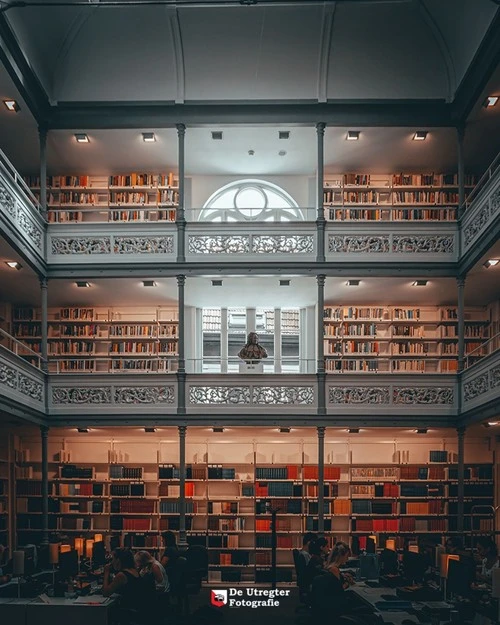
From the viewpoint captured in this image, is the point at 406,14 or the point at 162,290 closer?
the point at 406,14

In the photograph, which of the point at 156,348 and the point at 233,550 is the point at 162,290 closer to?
the point at 156,348

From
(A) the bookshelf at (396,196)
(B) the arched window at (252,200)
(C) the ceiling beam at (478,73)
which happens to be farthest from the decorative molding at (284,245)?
(C) the ceiling beam at (478,73)

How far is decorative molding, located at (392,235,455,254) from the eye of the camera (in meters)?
14.2

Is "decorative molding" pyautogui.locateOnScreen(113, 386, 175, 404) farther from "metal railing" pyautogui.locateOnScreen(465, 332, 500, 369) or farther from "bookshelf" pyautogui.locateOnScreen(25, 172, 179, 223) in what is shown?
"metal railing" pyautogui.locateOnScreen(465, 332, 500, 369)

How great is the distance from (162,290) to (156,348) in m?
1.08

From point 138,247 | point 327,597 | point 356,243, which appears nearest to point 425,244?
point 356,243

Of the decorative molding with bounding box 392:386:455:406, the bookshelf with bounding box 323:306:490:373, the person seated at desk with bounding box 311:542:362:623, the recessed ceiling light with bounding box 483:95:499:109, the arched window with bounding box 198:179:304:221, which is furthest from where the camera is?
the arched window with bounding box 198:179:304:221

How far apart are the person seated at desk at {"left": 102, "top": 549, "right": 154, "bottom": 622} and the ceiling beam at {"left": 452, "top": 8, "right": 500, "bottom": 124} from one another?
24.1ft

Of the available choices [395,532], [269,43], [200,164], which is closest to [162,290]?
[200,164]

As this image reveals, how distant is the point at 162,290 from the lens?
50.1ft

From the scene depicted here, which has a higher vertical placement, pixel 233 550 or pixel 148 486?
pixel 148 486

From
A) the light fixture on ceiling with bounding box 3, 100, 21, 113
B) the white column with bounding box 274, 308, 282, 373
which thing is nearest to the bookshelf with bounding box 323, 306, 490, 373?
the white column with bounding box 274, 308, 282, 373

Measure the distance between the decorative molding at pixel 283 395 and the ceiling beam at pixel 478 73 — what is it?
15.2 ft

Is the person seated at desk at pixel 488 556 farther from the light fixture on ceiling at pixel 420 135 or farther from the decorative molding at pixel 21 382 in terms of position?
the decorative molding at pixel 21 382
